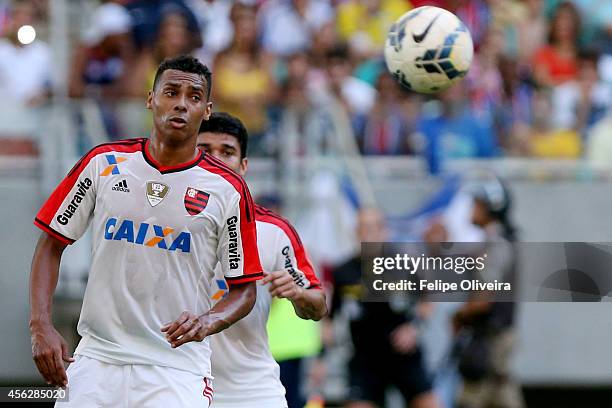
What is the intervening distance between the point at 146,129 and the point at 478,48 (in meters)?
3.68

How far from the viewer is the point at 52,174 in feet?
33.6

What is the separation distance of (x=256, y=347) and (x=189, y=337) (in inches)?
51.6

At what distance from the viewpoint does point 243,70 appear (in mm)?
11031

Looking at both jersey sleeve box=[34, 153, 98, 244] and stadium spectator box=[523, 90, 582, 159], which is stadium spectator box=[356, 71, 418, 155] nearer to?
stadium spectator box=[523, 90, 582, 159]

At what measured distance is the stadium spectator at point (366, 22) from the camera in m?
11.7

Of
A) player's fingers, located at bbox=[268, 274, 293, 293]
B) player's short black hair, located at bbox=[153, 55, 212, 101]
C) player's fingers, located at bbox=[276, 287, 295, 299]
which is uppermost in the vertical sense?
player's short black hair, located at bbox=[153, 55, 212, 101]

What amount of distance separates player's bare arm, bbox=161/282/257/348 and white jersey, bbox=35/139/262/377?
11 cm

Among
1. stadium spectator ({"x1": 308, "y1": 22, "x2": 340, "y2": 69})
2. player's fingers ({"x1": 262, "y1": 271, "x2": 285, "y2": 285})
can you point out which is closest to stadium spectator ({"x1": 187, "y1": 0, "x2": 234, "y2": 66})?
stadium spectator ({"x1": 308, "y1": 22, "x2": 340, "y2": 69})

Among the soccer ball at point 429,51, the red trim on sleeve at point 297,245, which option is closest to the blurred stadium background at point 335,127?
the soccer ball at point 429,51

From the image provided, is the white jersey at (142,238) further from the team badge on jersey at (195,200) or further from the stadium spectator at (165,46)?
the stadium spectator at (165,46)

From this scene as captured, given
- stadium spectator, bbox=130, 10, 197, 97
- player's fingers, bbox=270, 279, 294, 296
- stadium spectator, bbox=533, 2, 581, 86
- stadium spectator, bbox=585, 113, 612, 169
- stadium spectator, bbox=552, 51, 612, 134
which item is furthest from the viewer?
stadium spectator, bbox=533, 2, 581, 86

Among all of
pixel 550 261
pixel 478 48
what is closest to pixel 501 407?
pixel 550 261

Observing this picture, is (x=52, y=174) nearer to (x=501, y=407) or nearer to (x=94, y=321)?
(x=501, y=407)

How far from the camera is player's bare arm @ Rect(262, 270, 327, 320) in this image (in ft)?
17.3
